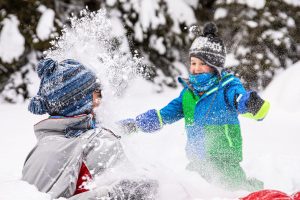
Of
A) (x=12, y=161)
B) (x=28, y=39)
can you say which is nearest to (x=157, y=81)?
(x=28, y=39)

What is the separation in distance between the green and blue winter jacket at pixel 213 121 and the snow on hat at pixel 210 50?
0.12 metres

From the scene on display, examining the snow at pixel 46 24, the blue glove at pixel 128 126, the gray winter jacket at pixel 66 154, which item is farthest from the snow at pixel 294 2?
the gray winter jacket at pixel 66 154

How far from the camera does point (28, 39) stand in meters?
7.06

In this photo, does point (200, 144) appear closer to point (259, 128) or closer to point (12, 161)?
point (12, 161)

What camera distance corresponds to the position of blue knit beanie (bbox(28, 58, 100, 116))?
221cm

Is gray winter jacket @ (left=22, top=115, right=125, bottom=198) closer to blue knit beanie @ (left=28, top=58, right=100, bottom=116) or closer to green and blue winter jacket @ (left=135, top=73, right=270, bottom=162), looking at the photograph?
blue knit beanie @ (left=28, top=58, right=100, bottom=116)

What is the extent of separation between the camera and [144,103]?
7238 millimetres

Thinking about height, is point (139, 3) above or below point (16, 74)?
above

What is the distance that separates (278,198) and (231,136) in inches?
45.3

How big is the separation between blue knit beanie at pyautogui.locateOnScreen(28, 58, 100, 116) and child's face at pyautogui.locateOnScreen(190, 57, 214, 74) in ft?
4.55

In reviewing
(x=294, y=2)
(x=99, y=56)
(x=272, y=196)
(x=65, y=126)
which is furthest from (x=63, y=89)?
(x=294, y=2)

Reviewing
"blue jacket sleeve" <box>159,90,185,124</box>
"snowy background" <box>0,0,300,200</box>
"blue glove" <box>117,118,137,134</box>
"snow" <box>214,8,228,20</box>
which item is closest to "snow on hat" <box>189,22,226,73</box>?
"blue jacket sleeve" <box>159,90,185,124</box>

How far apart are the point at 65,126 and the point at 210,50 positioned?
162cm

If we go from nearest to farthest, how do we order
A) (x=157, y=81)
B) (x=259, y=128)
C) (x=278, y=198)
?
1. (x=278, y=198)
2. (x=259, y=128)
3. (x=157, y=81)
